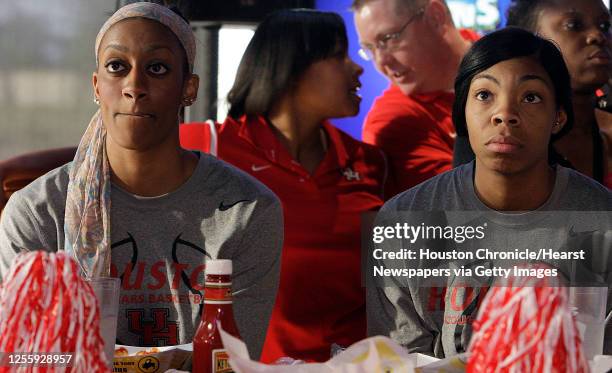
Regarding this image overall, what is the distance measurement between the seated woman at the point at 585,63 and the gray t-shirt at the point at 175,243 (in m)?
0.96

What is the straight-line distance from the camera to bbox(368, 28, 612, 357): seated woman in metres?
1.54

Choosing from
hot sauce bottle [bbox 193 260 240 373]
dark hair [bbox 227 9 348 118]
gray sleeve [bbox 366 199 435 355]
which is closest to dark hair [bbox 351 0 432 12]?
dark hair [bbox 227 9 348 118]

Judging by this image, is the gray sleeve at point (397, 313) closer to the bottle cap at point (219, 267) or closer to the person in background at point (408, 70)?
the bottle cap at point (219, 267)

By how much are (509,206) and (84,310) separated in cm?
100

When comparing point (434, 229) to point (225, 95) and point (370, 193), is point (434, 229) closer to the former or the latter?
point (370, 193)

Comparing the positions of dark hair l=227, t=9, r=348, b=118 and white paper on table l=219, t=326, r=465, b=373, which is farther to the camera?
dark hair l=227, t=9, r=348, b=118

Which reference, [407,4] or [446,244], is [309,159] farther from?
[446,244]

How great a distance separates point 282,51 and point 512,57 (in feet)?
3.31

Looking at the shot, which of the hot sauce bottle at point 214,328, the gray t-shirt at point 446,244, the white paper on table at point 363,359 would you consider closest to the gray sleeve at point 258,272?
the gray t-shirt at point 446,244

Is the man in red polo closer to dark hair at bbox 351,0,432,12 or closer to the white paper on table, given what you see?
dark hair at bbox 351,0,432,12

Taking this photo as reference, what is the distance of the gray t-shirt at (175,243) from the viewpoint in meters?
1.54

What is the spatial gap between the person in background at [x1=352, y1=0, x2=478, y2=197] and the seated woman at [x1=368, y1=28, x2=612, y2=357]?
3.00 ft

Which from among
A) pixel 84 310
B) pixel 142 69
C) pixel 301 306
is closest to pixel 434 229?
pixel 142 69

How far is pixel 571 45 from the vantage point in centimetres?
230
